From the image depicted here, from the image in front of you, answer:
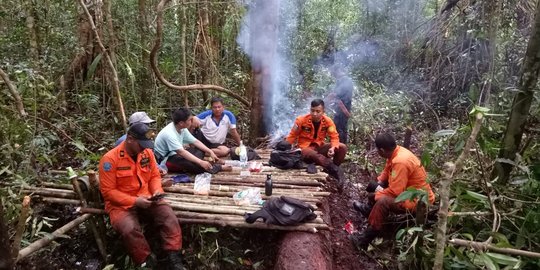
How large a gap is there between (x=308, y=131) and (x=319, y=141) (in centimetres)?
25

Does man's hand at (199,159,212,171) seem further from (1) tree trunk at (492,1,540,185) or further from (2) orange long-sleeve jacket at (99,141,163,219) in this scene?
(1) tree trunk at (492,1,540,185)

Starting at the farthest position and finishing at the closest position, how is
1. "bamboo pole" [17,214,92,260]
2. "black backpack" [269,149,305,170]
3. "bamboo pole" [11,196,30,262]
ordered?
"black backpack" [269,149,305,170] < "bamboo pole" [17,214,92,260] < "bamboo pole" [11,196,30,262]

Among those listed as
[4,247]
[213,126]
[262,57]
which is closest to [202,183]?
[213,126]

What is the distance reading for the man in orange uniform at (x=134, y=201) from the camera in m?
3.64

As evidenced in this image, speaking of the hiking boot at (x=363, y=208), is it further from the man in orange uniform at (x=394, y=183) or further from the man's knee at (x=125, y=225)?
the man's knee at (x=125, y=225)

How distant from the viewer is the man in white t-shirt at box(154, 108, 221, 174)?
5.05m

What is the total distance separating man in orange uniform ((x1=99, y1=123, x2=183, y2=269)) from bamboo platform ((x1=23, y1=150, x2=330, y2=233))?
0.22 m

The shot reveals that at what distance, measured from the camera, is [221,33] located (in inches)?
320

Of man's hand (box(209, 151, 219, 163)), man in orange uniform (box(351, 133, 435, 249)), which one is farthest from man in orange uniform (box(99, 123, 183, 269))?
man in orange uniform (box(351, 133, 435, 249))

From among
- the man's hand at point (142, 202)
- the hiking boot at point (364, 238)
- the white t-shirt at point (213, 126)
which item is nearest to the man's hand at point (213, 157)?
the white t-shirt at point (213, 126)

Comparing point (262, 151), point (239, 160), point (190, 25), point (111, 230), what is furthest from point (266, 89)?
point (111, 230)

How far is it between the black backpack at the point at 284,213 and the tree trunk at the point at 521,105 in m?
1.96

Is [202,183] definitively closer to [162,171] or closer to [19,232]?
[162,171]

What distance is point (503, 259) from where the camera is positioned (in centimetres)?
278
